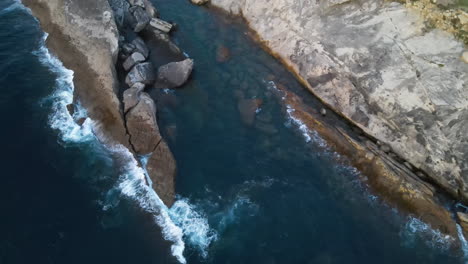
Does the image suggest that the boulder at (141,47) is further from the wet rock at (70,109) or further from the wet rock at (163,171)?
the wet rock at (163,171)

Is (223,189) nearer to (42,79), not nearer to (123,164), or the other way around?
(123,164)

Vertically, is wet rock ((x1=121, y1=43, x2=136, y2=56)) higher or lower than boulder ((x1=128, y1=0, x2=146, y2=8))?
lower

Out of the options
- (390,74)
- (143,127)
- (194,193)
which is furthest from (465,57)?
(143,127)

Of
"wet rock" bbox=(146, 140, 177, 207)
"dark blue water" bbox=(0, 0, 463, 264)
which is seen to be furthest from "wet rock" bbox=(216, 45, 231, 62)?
"wet rock" bbox=(146, 140, 177, 207)

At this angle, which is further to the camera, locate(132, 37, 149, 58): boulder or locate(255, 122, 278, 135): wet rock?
locate(132, 37, 149, 58): boulder

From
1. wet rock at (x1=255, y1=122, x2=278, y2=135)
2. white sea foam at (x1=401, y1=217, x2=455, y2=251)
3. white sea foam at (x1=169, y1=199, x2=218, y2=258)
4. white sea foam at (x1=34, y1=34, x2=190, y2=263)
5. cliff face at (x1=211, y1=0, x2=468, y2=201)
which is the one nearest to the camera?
white sea foam at (x1=169, y1=199, x2=218, y2=258)

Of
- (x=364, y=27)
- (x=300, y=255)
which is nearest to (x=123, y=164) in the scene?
(x=300, y=255)

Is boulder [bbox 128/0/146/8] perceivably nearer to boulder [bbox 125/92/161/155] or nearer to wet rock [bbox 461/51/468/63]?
boulder [bbox 125/92/161/155]
